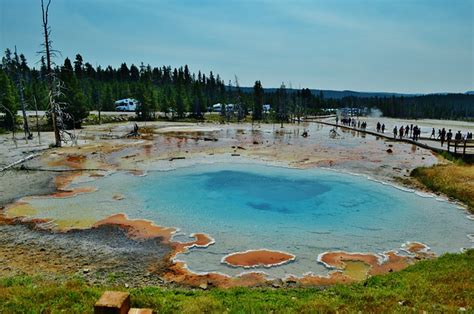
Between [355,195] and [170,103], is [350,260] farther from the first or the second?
[170,103]

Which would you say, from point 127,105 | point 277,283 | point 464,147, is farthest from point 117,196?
point 127,105

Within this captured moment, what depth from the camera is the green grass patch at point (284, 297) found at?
656 cm

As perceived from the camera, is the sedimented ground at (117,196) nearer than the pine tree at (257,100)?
Yes

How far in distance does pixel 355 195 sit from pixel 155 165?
51.4ft

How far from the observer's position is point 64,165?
26094mm

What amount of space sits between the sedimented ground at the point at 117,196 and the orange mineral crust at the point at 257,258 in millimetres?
239

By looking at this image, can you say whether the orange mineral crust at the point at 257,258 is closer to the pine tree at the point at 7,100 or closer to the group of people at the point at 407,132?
the group of people at the point at 407,132

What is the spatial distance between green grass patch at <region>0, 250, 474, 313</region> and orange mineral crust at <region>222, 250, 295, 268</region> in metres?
2.40

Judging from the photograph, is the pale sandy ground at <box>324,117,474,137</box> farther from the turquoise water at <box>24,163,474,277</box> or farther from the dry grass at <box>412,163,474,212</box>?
the turquoise water at <box>24,163,474,277</box>

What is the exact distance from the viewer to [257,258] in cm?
1139

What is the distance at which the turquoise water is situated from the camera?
12594mm

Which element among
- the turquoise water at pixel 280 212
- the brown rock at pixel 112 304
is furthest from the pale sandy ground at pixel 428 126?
the brown rock at pixel 112 304

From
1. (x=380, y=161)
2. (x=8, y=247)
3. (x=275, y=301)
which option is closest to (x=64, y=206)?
(x=8, y=247)

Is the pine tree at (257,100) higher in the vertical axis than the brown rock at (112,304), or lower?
higher
